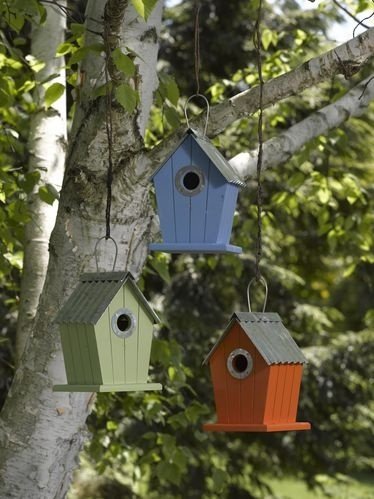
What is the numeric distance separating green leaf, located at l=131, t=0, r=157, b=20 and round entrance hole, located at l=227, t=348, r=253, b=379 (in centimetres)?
98

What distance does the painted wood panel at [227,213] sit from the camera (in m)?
2.60

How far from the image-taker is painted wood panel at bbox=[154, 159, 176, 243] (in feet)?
8.77

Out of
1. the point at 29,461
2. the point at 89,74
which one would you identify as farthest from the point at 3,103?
the point at 29,461

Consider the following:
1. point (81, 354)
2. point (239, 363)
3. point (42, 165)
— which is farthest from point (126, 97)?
point (42, 165)

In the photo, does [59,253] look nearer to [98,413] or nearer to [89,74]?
[89,74]

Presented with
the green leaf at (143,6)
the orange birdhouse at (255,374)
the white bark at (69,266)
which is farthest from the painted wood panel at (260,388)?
the green leaf at (143,6)

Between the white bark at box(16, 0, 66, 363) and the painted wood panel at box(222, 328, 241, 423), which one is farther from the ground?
the white bark at box(16, 0, 66, 363)

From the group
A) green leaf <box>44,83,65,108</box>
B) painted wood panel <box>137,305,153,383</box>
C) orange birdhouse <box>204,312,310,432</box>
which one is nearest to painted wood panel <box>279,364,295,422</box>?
orange birdhouse <box>204,312,310,432</box>

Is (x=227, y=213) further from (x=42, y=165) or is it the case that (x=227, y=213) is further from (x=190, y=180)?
(x=42, y=165)

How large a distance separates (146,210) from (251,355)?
789 mm

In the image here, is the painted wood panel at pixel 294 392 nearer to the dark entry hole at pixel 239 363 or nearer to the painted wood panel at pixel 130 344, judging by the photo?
the dark entry hole at pixel 239 363

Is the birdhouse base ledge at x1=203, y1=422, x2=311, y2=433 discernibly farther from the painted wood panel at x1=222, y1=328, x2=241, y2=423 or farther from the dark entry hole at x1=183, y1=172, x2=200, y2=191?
the dark entry hole at x1=183, y1=172, x2=200, y2=191

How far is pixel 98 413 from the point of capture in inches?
187

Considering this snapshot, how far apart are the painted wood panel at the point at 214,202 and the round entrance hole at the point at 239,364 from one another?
13.7 inches
